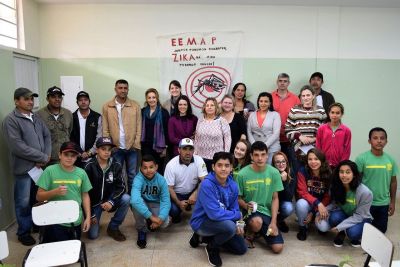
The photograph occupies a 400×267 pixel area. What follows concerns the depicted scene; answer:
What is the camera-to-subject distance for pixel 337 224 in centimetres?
292

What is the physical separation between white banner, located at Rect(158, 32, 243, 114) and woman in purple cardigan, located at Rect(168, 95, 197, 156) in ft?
2.35

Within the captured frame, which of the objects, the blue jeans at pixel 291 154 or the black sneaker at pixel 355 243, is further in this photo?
the blue jeans at pixel 291 154

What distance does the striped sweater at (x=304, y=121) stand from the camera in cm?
346

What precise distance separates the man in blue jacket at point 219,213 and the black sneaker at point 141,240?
1.73 ft

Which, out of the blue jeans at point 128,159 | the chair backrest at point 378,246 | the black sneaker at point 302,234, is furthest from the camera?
the blue jeans at point 128,159

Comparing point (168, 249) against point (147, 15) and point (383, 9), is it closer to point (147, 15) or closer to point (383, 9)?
point (147, 15)

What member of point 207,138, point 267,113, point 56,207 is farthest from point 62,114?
point 267,113

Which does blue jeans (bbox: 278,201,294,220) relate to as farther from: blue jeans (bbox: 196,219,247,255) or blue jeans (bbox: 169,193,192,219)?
blue jeans (bbox: 169,193,192,219)

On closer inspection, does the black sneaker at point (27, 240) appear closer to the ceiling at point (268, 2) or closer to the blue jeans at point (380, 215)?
the ceiling at point (268, 2)

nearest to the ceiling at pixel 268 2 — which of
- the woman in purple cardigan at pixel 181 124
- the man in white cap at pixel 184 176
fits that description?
the woman in purple cardigan at pixel 181 124

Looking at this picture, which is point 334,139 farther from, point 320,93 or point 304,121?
point 320,93

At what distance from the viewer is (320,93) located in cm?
408

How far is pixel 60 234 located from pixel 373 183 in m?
2.84

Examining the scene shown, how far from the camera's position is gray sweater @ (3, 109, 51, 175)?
2.78 m
